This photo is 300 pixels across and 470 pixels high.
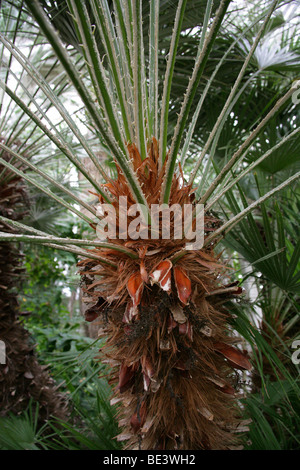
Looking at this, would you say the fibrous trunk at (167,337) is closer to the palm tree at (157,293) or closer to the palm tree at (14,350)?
the palm tree at (157,293)

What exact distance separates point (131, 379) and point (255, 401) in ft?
2.36

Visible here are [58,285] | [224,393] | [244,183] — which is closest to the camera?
[224,393]

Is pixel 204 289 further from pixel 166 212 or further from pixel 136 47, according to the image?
pixel 136 47

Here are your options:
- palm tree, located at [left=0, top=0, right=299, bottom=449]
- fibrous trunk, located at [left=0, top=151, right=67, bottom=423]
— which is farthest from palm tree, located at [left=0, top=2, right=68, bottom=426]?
palm tree, located at [left=0, top=0, right=299, bottom=449]

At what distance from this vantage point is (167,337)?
671mm

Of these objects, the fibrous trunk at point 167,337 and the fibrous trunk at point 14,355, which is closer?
the fibrous trunk at point 167,337

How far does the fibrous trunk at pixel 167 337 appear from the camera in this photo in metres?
0.66

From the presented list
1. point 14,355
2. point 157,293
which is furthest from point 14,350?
point 157,293

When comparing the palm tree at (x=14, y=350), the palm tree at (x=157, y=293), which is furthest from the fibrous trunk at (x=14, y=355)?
A: the palm tree at (x=157, y=293)

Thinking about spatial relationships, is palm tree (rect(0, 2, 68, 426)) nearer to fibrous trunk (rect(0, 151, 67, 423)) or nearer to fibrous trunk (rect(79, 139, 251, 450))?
fibrous trunk (rect(0, 151, 67, 423))

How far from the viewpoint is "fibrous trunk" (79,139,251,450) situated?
0.66 m

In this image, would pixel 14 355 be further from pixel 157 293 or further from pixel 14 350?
pixel 157 293

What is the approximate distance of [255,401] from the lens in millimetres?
1199
